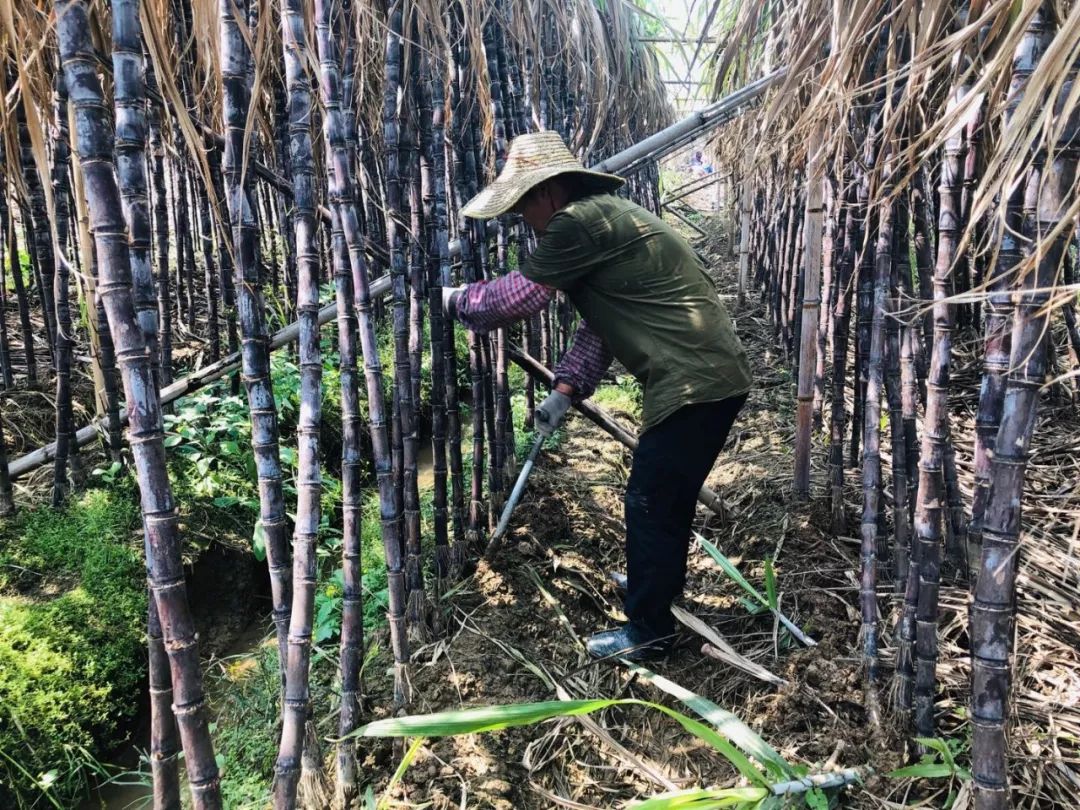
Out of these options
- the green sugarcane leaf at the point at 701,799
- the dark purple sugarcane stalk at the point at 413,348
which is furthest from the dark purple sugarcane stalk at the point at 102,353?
the green sugarcane leaf at the point at 701,799

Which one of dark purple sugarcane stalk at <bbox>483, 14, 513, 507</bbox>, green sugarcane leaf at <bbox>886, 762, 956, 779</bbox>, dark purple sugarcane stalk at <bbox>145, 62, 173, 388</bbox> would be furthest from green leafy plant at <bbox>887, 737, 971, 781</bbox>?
dark purple sugarcane stalk at <bbox>145, 62, 173, 388</bbox>

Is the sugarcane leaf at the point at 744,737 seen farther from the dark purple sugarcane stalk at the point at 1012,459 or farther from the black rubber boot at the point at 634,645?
the black rubber boot at the point at 634,645

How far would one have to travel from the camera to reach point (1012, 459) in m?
1.14

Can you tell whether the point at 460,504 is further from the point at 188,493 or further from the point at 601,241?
the point at 188,493

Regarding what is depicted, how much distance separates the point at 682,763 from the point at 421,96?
206 centimetres

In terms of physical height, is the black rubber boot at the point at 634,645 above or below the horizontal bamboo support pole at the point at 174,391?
below

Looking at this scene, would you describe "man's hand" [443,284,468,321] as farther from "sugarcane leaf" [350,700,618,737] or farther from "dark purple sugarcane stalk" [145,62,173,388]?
"dark purple sugarcane stalk" [145,62,173,388]

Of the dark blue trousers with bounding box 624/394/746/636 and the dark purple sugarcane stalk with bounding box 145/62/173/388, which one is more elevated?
the dark purple sugarcane stalk with bounding box 145/62/173/388

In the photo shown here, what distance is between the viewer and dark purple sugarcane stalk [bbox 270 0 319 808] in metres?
1.42

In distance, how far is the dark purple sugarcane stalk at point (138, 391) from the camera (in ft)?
3.36

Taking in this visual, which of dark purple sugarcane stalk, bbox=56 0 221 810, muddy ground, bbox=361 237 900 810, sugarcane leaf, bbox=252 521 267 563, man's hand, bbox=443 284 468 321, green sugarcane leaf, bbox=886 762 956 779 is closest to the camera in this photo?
dark purple sugarcane stalk, bbox=56 0 221 810

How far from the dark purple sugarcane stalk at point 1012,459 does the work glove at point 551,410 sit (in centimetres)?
150

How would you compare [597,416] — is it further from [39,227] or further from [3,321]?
[3,321]

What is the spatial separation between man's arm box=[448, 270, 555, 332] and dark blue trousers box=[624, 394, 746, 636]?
53cm
